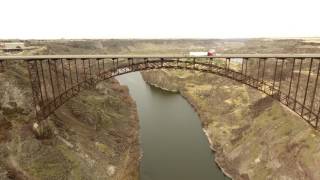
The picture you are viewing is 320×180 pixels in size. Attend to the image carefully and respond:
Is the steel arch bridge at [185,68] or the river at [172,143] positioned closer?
the steel arch bridge at [185,68]

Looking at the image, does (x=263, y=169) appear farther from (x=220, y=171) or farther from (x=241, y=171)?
(x=220, y=171)

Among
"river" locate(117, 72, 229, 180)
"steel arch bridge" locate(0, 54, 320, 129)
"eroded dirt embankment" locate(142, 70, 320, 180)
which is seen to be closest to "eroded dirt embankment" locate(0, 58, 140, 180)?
"steel arch bridge" locate(0, 54, 320, 129)

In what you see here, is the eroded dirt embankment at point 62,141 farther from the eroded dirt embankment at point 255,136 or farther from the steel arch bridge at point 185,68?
the eroded dirt embankment at point 255,136

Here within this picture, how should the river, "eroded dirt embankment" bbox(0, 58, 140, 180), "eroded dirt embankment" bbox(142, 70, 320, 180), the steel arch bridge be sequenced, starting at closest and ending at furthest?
"eroded dirt embankment" bbox(0, 58, 140, 180) → "eroded dirt embankment" bbox(142, 70, 320, 180) → the steel arch bridge → the river

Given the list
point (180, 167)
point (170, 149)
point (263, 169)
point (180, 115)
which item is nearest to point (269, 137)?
point (263, 169)

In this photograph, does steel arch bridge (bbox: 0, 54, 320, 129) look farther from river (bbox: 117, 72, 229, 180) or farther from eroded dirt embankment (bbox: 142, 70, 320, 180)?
river (bbox: 117, 72, 229, 180)

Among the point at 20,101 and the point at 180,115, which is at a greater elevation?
the point at 20,101

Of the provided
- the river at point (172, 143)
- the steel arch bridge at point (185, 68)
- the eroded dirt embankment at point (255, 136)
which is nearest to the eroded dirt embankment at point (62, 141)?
the steel arch bridge at point (185, 68)
